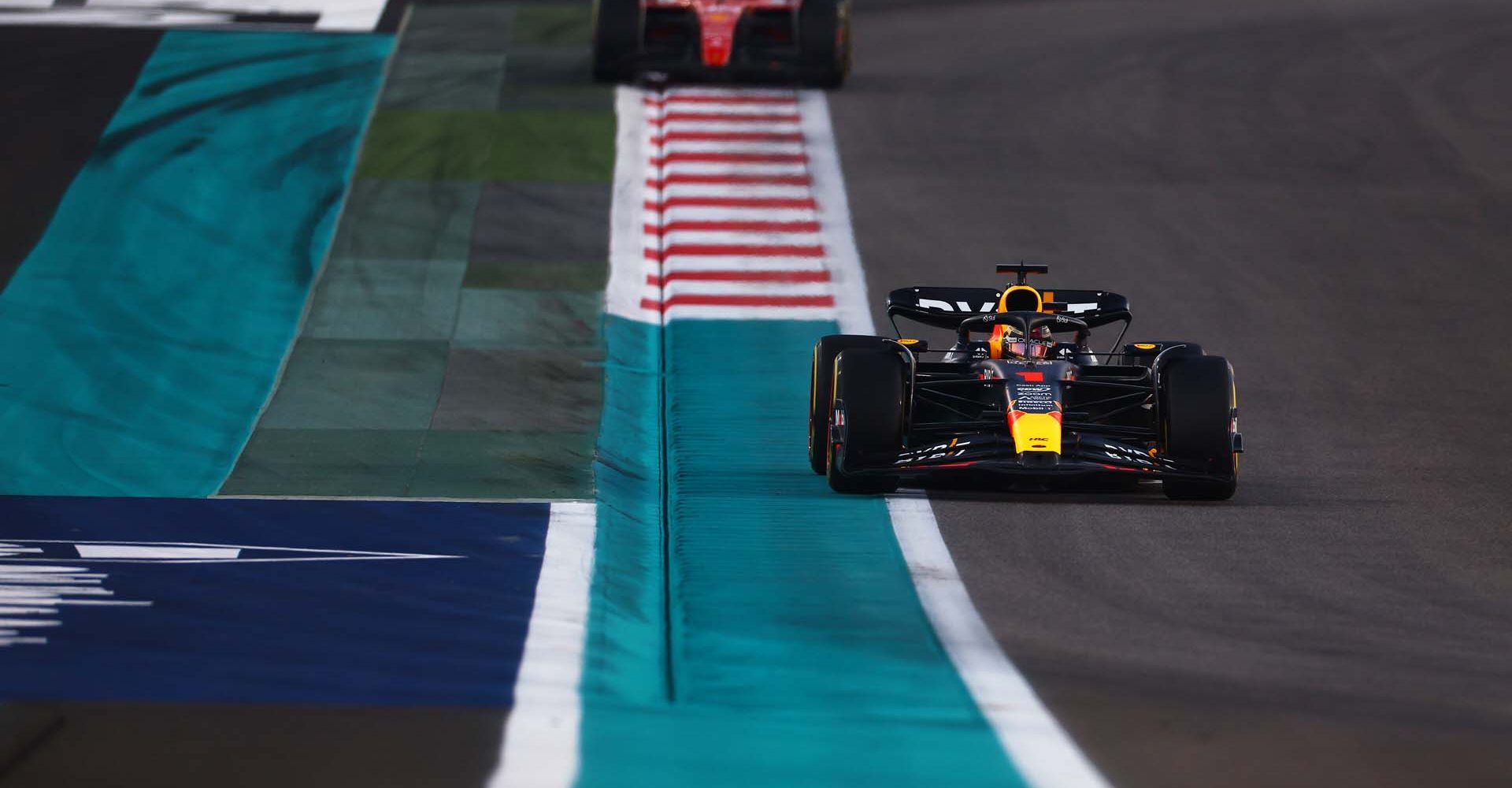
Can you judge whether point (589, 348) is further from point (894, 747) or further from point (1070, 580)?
point (894, 747)

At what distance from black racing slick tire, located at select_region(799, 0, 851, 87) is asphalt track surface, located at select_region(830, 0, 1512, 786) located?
0.52 meters

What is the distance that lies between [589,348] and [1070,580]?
7725mm

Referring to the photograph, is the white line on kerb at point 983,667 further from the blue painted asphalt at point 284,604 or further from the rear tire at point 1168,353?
the blue painted asphalt at point 284,604

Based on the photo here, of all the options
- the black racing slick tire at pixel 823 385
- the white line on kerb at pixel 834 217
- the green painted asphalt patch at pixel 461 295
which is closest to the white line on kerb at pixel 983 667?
the black racing slick tire at pixel 823 385

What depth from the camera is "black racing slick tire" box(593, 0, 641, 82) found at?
86.6 ft

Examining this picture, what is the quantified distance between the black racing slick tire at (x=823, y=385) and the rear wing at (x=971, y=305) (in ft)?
2.02

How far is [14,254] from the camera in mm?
20219

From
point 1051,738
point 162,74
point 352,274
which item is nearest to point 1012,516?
point 1051,738

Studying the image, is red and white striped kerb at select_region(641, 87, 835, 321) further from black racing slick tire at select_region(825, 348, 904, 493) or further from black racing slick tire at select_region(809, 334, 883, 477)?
black racing slick tire at select_region(825, 348, 904, 493)

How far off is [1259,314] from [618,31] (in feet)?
33.7

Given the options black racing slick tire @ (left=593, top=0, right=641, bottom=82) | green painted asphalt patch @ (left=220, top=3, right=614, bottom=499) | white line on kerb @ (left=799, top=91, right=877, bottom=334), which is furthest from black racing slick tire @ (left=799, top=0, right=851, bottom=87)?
green painted asphalt patch @ (left=220, top=3, right=614, bottom=499)

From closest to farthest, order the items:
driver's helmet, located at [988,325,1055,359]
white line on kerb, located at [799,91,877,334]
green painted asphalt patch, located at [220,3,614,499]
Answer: driver's helmet, located at [988,325,1055,359] → green painted asphalt patch, located at [220,3,614,499] → white line on kerb, located at [799,91,877,334]

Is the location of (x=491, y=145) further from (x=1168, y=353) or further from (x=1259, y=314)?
(x=1168, y=353)

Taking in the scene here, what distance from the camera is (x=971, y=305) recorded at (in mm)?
14609
